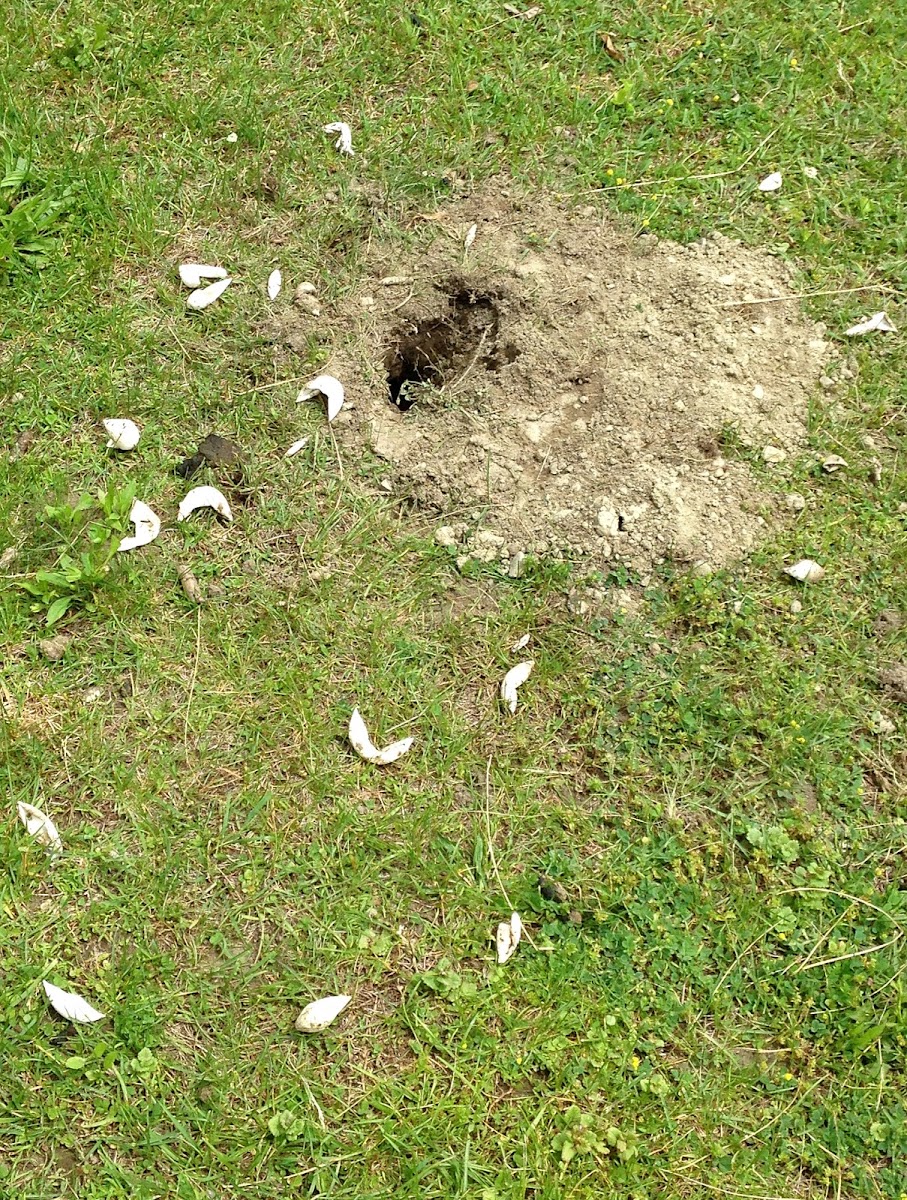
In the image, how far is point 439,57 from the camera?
390cm

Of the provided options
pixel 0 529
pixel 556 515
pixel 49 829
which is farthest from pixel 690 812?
pixel 0 529

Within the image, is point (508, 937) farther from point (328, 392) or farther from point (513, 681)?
point (328, 392)

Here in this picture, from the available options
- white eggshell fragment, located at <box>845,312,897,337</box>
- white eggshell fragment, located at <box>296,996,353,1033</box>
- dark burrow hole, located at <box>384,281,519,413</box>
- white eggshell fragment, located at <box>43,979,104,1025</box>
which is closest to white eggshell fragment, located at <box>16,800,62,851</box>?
white eggshell fragment, located at <box>43,979,104,1025</box>

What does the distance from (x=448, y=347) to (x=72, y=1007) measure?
214 cm

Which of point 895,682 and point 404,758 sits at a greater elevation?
point 404,758

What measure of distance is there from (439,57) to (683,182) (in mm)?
1103

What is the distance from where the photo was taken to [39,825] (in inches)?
97.3

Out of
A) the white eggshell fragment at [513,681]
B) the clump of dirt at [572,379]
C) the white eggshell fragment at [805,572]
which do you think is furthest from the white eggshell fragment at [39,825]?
the white eggshell fragment at [805,572]

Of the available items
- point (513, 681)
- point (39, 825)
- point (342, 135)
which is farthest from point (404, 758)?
point (342, 135)

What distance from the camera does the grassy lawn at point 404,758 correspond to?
2.17m

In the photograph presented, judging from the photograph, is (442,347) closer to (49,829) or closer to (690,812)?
(690,812)

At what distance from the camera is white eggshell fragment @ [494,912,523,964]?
233 cm

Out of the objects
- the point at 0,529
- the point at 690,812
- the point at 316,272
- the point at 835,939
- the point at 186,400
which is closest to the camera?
the point at 835,939

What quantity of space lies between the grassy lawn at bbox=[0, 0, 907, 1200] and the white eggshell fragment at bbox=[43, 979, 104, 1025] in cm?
4
